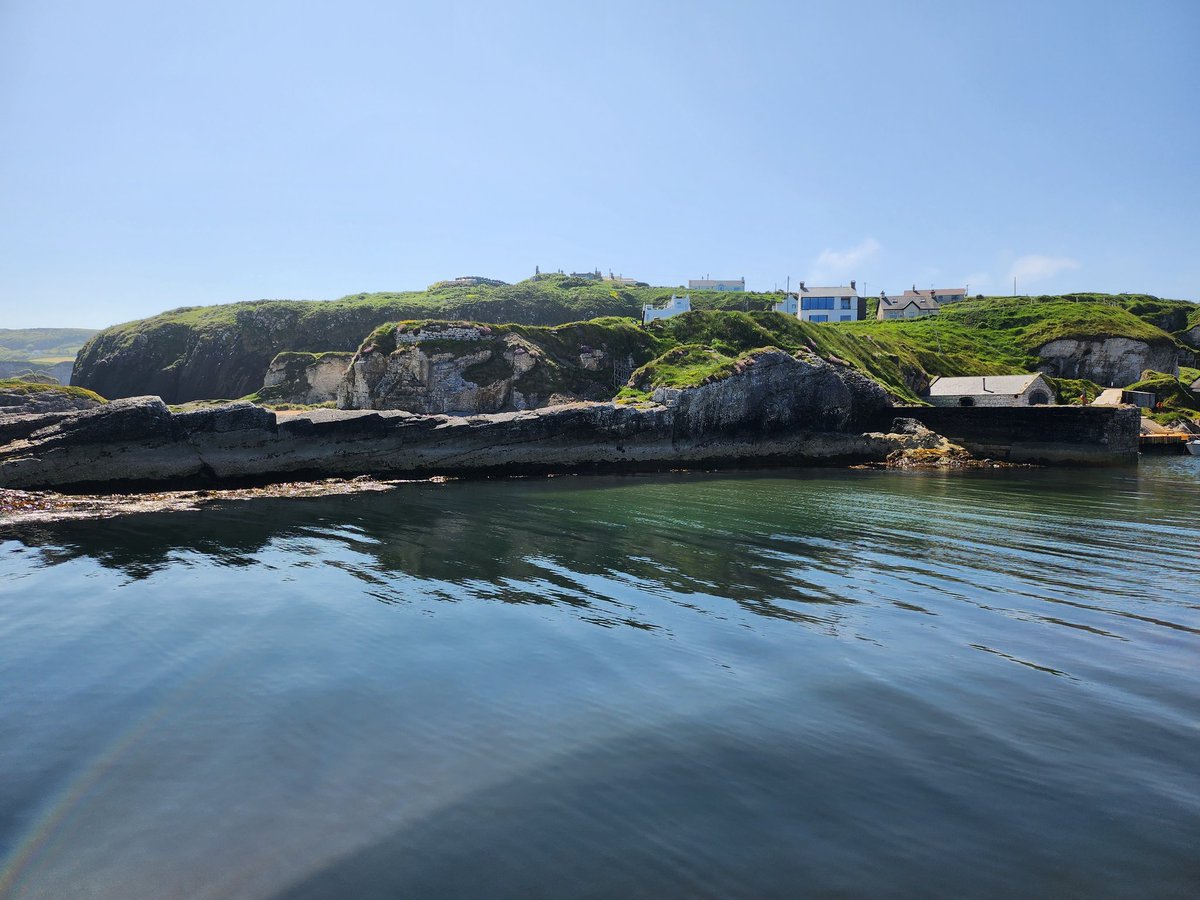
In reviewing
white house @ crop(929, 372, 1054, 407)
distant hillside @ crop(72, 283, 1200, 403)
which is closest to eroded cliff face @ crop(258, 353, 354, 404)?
distant hillside @ crop(72, 283, 1200, 403)

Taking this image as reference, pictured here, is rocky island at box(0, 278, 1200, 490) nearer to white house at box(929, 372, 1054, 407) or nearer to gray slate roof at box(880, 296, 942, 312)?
white house at box(929, 372, 1054, 407)

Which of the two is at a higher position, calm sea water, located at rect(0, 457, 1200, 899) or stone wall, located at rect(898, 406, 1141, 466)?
stone wall, located at rect(898, 406, 1141, 466)

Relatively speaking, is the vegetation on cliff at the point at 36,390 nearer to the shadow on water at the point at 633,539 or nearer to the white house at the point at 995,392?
the shadow on water at the point at 633,539

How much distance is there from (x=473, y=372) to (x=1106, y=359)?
76.7m

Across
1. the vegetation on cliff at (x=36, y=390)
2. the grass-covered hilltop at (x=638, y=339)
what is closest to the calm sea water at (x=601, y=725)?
the grass-covered hilltop at (x=638, y=339)

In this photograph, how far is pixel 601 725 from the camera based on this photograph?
7977 mm

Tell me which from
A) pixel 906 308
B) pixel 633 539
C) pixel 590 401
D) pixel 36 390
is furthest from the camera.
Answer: pixel 906 308

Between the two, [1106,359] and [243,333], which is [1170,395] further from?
[243,333]

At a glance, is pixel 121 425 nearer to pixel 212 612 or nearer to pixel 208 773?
pixel 212 612

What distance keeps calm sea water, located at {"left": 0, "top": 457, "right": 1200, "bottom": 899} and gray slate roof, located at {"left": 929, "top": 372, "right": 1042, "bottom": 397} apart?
151 feet

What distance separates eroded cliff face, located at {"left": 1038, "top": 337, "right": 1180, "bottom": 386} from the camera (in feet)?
277

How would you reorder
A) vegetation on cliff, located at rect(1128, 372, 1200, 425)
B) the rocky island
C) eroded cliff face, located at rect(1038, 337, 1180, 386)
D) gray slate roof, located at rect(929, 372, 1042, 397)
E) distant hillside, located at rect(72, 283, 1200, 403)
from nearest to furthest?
1. the rocky island
2. gray slate roof, located at rect(929, 372, 1042, 397)
3. distant hillside, located at rect(72, 283, 1200, 403)
4. vegetation on cliff, located at rect(1128, 372, 1200, 425)
5. eroded cliff face, located at rect(1038, 337, 1180, 386)

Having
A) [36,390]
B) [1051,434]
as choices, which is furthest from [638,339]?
[36,390]

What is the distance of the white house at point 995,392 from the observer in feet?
186
